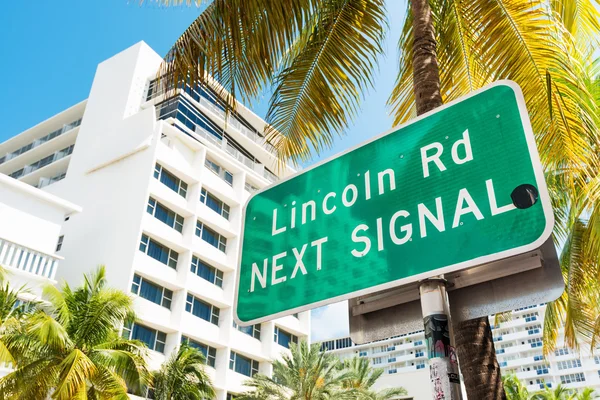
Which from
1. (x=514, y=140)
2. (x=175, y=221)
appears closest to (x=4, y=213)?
(x=175, y=221)

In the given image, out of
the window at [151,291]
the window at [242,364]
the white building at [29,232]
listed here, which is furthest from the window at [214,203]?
the white building at [29,232]

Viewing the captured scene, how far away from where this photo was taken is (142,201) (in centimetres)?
2939

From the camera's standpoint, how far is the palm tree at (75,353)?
49.2 ft

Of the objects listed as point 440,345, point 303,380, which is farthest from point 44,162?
point 440,345

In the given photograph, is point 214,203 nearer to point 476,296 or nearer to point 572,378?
point 476,296

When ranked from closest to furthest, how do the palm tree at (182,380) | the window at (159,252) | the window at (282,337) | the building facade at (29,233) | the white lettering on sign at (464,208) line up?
the white lettering on sign at (464,208) < the building facade at (29,233) < the palm tree at (182,380) < the window at (159,252) < the window at (282,337)

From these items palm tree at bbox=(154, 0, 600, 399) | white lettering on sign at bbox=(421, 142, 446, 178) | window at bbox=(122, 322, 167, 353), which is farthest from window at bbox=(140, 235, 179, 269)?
white lettering on sign at bbox=(421, 142, 446, 178)

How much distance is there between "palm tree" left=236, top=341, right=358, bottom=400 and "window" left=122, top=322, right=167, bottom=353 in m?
4.94

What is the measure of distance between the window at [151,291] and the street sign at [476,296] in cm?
2702

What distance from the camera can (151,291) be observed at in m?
28.8

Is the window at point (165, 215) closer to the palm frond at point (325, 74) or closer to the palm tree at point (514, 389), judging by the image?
the palm frond at point (325, 74)

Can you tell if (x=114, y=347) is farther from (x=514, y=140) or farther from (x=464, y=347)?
(x=514, y=140)

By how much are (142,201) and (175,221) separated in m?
3.15

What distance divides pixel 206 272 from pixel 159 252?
3890 mm
